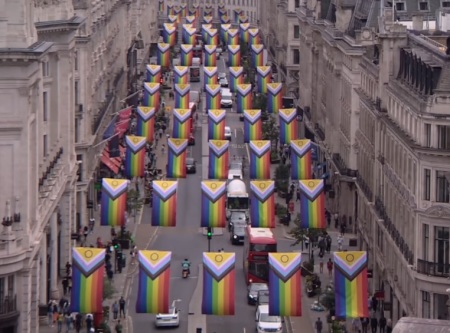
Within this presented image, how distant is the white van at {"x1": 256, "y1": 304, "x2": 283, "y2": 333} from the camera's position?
80.4 meters

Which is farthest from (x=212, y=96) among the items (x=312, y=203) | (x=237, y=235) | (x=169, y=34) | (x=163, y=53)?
(x=169, y=34)

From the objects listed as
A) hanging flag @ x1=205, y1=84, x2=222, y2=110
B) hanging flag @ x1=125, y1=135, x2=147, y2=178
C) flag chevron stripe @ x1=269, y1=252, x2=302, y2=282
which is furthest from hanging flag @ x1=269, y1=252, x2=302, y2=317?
hanging flag @ x1=205, y1=84, x2=222, y2=110

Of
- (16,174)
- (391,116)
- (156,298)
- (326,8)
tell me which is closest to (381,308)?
(391,116)

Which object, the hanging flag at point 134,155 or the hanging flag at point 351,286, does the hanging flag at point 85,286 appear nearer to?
the hanging flag at point 351,286

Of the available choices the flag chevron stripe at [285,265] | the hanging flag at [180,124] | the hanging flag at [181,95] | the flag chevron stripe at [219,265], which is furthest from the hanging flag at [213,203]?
the hanging flag at [181,95]

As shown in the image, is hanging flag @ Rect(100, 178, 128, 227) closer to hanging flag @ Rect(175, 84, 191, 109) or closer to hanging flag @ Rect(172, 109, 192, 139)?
hanging flag @ Rect(172, 109, 192, 139)

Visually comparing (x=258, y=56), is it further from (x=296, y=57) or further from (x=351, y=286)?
(x=351, y=286)

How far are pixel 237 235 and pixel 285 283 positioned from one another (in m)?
37.1

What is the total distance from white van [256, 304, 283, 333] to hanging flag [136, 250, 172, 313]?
32.7 ft

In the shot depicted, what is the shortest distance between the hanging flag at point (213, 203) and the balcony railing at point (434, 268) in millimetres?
19590

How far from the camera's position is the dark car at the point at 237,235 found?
108 metres

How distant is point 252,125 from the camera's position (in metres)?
121

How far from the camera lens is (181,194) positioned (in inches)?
5027

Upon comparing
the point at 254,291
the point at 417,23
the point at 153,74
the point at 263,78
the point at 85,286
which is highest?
the point at 417,23
